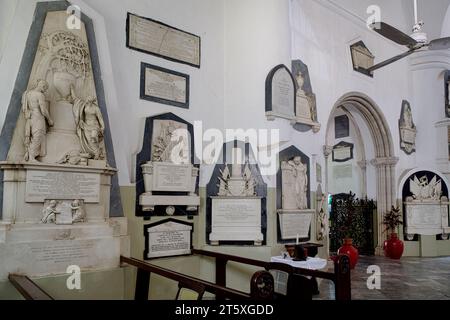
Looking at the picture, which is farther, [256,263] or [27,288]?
[256,263]

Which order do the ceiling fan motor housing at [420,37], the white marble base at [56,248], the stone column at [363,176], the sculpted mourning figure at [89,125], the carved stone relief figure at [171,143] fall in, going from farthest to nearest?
the stone column at [363,176]
the ceiling fan motor housing at [420,37]
the carved stone relief figure at [171,143]
the sculpted mourning figure at [89,125]
the white marble base at [56,248]

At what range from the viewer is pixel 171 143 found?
484cm

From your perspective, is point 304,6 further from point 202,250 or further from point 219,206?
point 202,250

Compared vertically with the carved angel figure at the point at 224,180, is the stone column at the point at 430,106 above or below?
above

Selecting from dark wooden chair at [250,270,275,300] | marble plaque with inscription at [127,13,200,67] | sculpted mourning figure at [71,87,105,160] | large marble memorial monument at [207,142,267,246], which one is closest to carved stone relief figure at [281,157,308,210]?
large marble memorial monument at [207,142,267,246]

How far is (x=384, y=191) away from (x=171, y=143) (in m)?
6.12

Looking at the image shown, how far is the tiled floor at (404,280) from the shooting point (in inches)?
209

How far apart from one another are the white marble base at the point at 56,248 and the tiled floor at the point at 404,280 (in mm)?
3093

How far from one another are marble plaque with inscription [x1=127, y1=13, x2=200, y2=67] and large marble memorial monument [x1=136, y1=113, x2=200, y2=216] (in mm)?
847

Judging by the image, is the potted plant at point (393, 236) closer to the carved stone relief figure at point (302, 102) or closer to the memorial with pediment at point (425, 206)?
the memorial with pediment at point (425, 206)

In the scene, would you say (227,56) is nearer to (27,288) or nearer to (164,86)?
(164,86)

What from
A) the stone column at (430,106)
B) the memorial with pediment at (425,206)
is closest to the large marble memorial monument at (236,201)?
the memorial with pediment at (425,206)

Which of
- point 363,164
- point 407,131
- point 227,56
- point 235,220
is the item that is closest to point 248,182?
point 235,220
